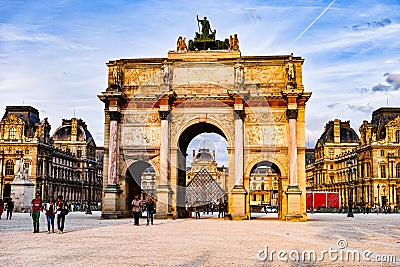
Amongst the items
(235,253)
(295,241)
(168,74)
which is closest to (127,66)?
(168,74)

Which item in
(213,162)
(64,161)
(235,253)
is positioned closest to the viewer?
(235,253)

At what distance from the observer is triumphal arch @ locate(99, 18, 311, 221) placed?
3444 centimetres

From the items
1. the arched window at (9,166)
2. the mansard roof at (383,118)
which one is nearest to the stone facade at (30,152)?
the arched window at (9,166)

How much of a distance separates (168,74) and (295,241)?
68.6 feet

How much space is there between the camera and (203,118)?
1391 inches

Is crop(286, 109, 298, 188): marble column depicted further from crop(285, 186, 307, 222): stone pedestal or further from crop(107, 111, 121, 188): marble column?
crop(107, 111, 121, 188): marble column

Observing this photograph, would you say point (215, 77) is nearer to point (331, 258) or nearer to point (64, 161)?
point (331, 258)

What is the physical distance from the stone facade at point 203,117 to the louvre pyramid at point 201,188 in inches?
1272

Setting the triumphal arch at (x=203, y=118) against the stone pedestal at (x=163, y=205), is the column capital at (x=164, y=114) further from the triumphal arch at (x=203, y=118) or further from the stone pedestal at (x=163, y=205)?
the stone pedestal at (x=163, y=205)

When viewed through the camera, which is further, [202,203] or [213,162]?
[213,162]

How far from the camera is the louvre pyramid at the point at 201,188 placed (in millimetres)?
69125

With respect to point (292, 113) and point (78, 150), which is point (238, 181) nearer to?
point (292, 113)

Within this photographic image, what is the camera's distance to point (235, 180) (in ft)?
113

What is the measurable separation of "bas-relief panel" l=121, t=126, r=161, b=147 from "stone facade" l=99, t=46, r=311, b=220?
2.6 inches
